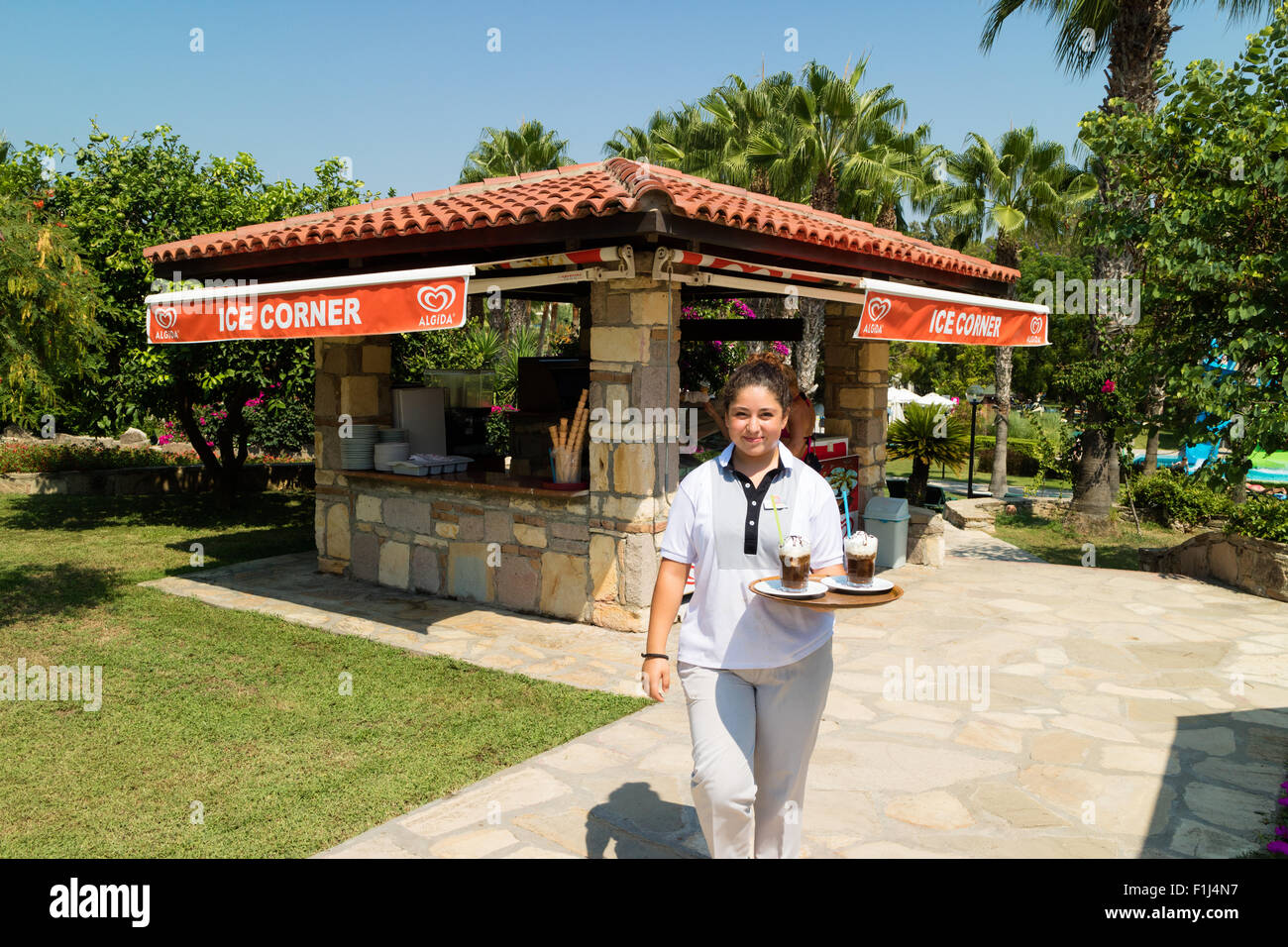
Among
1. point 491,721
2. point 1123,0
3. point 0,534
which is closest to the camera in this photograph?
point 491,721

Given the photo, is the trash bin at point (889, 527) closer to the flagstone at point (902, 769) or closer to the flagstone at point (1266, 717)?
the flagstone at point (1266, 717)

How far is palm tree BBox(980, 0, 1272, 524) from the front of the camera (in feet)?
41.9

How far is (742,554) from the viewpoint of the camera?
3051 millimetres

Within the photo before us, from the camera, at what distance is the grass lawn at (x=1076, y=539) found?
12531 millimetres

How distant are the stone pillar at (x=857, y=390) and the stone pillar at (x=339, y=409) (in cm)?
488

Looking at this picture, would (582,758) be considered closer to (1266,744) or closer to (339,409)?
(1266,744)

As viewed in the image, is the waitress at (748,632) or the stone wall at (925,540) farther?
the stone wall at (925,540)

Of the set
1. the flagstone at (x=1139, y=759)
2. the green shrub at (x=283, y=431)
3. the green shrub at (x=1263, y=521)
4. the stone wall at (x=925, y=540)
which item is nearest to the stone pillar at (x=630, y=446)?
the flagstone at (x=1139, y=759)

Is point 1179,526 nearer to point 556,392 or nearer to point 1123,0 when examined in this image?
point 1123,0

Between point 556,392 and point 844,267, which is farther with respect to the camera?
point 556,392

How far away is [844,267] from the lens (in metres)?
8.32
